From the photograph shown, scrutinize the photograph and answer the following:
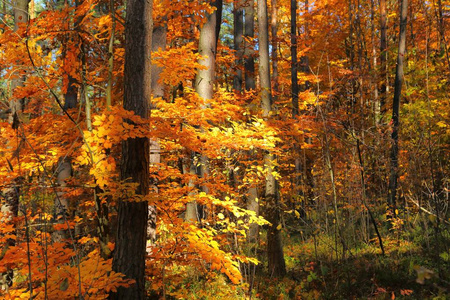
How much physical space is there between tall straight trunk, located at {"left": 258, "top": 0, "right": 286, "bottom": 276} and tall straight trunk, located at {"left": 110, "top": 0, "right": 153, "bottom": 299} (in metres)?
3.39

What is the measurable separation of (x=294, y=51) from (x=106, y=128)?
37.6 ft

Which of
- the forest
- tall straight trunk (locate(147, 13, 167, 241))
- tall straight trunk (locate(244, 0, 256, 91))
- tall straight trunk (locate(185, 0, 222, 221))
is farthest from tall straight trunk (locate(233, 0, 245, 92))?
tall straight trunk (locate(147, 13, 167, 241))

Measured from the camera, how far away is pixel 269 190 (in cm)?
714

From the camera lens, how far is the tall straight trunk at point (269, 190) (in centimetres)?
700

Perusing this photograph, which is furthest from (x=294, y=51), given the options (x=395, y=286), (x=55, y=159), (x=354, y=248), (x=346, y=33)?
(x=55, y=159)

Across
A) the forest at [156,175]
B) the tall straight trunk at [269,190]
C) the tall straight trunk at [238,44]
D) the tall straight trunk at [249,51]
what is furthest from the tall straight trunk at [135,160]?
the tall straight trunk at [238,44]

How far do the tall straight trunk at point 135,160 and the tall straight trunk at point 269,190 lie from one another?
11.1ft

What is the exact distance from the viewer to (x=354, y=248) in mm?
8211

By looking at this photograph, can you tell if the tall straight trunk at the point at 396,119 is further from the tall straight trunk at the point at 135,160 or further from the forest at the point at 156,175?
the tall straight trunk at the point at 135,160

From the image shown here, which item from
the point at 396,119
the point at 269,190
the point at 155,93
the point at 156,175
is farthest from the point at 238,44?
the point at 156,175

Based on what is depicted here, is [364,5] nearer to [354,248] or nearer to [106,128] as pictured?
[354,248]

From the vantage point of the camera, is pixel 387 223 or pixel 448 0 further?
pixel 448 0

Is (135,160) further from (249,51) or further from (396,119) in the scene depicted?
(249,51)

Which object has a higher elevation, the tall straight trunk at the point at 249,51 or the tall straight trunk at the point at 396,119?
the tall straight trunk at the point at 249,51
